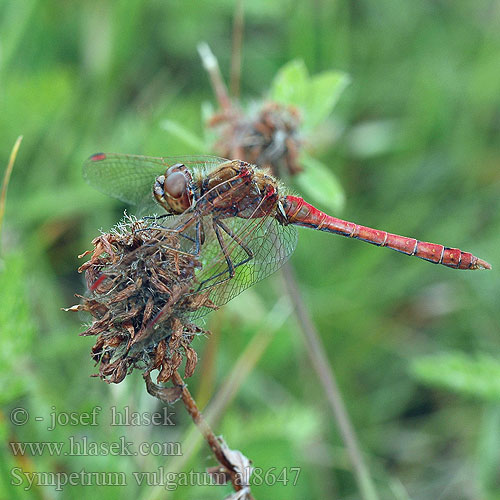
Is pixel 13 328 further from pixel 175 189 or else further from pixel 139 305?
pixel 139 305

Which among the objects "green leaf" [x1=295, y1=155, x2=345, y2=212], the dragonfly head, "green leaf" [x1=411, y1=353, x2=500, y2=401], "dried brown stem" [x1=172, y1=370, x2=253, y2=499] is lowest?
"dried brown stem" [x1=172, y1=370, x2=253, y2=499]

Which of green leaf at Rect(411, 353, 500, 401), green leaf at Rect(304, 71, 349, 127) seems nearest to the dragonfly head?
green leaf at Rect(304, 71, 349, 127)

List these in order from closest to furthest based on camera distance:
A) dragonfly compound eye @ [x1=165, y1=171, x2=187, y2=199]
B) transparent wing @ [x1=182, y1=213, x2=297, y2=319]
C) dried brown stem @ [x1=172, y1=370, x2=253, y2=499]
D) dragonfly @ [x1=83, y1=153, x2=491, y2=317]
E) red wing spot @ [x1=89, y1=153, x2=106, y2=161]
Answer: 1. dried brown stem @ [x1=172, y1=370, x2=253, y2=499]
2. transparent wing @ [x1=182, y1=213, x2=297, y2=319]
3. dragonfly @ [x1=83, y1=153, x2=491, y2=317]
4. dragonfly compound eye @ [x1=165, y1=171, x2=187, y2=199]
5. red wing spot @ [x1=89, y1=153, x2=106, y2=161]

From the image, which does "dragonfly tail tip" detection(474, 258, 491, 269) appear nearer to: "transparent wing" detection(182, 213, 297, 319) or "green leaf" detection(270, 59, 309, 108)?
"transparent wing" detection(182, 213, 297, 319)

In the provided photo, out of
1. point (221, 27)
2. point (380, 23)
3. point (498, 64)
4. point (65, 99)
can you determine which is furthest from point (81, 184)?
point (498, 64)

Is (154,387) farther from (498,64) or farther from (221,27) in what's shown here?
(498,64)

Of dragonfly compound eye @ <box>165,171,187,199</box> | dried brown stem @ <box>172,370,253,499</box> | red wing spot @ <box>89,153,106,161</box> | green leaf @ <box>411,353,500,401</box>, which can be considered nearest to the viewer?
dried brown stem @ <box>172,370,253,499</box>

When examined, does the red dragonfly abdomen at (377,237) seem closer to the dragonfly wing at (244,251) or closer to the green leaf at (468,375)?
the dragonfly wing at (244,251)
